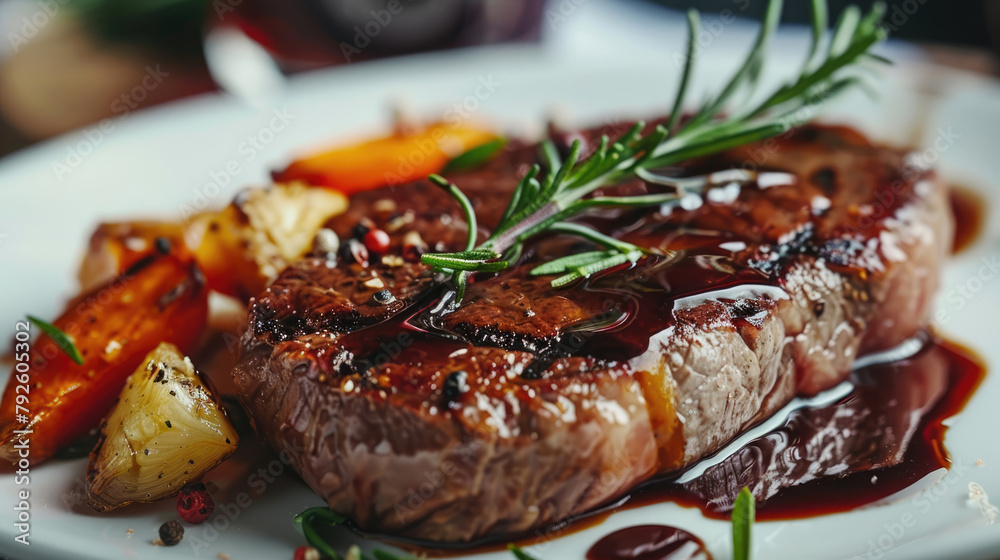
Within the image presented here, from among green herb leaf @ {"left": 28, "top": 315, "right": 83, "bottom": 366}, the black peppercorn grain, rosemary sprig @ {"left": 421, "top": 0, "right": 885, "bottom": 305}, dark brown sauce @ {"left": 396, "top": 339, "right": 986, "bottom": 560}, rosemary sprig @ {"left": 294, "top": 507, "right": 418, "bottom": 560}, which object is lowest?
the black peppercorn grain

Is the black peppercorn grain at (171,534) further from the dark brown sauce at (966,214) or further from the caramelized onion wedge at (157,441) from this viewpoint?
the dark brown sauce at (966,214)

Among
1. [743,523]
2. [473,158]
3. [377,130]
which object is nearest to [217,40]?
[377,130]

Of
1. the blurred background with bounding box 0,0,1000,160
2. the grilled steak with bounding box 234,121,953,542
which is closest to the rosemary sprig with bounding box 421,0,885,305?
the grilled steak with bounding box 234,121,953,542

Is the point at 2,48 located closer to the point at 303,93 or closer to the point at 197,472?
the point at 303,93

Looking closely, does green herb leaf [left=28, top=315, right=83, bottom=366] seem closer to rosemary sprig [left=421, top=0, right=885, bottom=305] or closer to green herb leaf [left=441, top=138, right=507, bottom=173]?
rosemary sprig [left=421, top=0, right=885, bottom=305]

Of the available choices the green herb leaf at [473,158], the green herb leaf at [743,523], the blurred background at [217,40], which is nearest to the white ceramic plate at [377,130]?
the green herb leaf at [743,523]

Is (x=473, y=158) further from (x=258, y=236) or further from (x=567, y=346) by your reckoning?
(x=567, y=346)

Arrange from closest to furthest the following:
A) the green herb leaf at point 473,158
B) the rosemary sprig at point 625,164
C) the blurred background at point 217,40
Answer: the rosemary sprig at point 625,164 → the green herb leaf at point 473,158 → the blurred background at point 217,40
